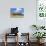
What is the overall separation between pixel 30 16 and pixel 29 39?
0.99 meters

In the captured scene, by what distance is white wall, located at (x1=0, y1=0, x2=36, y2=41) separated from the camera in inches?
281

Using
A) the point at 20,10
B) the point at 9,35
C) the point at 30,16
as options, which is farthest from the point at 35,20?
the point at 9,35

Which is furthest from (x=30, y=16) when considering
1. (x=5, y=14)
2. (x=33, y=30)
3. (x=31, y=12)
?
(x=5, y=14)

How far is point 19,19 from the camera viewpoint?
7.20 meters

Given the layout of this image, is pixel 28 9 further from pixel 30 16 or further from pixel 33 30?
pixel 33 30

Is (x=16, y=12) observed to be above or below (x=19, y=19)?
above

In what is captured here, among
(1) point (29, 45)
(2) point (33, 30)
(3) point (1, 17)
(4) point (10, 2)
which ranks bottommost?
(1) point (29, 45)

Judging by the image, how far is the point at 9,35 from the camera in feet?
22.8

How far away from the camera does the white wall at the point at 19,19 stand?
7.14 metres

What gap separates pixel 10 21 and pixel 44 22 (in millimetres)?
1445

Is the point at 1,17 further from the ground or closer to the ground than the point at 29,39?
further from the ground

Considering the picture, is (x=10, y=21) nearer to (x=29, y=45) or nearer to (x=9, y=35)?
(x=9, y=35)

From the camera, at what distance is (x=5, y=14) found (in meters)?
7.15

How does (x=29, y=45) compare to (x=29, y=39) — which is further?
(x=29, y=39)
